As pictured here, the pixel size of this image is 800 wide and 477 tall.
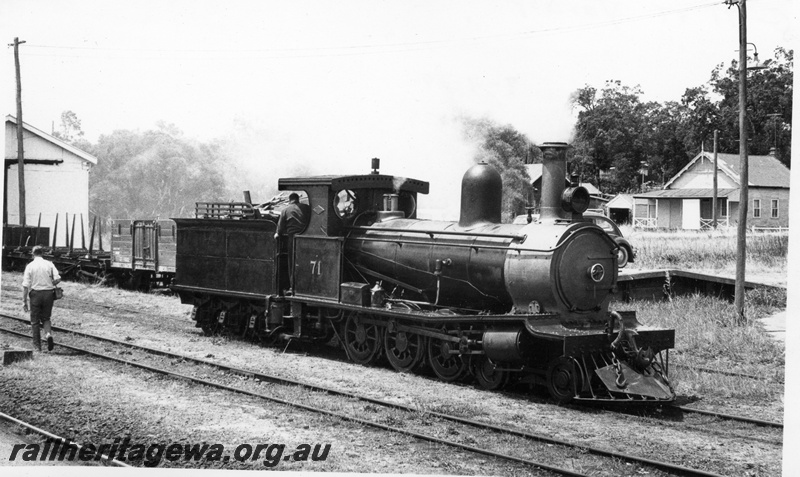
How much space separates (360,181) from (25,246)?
9.40 meters

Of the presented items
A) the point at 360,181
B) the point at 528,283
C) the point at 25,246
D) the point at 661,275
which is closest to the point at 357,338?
the point at 360,181

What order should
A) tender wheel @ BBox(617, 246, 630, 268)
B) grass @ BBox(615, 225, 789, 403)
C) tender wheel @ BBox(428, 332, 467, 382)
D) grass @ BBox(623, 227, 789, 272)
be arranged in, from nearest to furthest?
grass @ BBox(615, 225, 789, 403) < tender wheel @ BBox(617, 246, 630, 268) < tender wheel @ BBox(428, 332, 467, 382) < grass @ BBox(623, 227, 789, 272)

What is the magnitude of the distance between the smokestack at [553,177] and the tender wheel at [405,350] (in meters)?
2.22

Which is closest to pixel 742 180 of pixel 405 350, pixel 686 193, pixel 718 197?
pixel 718 197

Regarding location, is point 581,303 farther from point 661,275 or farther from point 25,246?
point 25,246

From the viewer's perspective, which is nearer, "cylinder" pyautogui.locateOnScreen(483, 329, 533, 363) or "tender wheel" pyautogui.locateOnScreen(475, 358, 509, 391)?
"cylinder" pyautogui.locateOnScreen(483, 329, 533, 363)

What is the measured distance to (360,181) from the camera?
10234mm

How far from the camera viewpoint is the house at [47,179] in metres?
10.8

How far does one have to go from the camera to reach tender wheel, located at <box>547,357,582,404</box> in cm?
765

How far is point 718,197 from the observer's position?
1203 centimetres

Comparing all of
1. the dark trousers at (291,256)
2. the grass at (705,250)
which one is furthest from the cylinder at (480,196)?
the grass at (705,250)

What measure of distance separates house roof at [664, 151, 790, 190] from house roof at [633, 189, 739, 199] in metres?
0.27

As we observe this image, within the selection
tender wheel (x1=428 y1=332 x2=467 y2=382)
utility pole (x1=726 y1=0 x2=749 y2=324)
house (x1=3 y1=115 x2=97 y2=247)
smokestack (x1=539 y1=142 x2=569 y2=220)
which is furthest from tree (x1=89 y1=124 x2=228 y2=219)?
utility pole (x1=726 y1=0 x2=749 y2=324)

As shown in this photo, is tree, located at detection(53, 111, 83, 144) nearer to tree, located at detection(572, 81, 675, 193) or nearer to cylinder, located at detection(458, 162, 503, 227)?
cylinder, located at detection(458, 162, 503, 227)
